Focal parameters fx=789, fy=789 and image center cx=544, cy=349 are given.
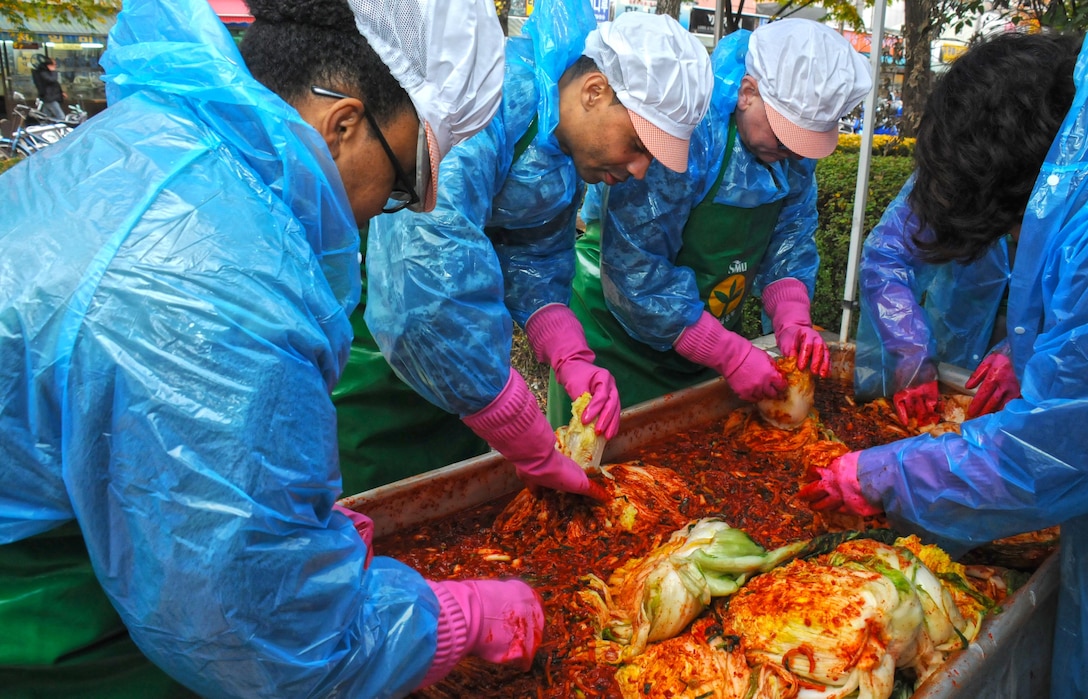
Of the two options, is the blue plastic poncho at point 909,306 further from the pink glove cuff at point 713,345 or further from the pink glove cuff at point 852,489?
the pink glove cuff at point 852,489

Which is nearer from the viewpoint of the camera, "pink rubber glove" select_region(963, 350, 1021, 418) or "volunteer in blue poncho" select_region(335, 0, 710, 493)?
"volunteer in blue poncho" select_region(335, 0, 710, 493)

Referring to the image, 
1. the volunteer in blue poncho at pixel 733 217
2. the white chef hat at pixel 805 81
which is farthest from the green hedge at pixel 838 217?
the white chef hat at pixel 805 81

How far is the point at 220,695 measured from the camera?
128 cm

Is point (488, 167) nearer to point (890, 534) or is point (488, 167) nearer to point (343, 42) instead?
point (343, 42)

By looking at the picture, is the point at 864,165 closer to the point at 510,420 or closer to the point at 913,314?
the point at 913,314

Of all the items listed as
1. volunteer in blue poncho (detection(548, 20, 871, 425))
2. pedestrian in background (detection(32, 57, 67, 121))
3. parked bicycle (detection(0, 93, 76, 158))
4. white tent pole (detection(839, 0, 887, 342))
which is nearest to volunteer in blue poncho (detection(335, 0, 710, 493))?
volunteer in blue poncho (detection(548, 20, 871, 425))

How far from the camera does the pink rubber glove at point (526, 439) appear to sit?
2520mm

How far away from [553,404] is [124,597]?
3.13m

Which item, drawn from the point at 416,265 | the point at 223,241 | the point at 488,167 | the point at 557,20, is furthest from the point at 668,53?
the point at 223,241

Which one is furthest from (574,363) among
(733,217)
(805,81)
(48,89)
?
(48,89)

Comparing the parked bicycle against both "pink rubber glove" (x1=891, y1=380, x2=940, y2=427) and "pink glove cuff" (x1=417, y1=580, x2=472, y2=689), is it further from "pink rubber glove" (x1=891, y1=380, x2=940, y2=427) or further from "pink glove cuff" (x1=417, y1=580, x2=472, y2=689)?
"pink glove cuff" (x1=417, y1=580, x2=472, y2=689)

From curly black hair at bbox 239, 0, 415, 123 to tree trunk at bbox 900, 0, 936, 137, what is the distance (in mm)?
7772

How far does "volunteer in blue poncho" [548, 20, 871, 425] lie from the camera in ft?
10.4

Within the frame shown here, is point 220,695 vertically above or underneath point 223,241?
underneath
